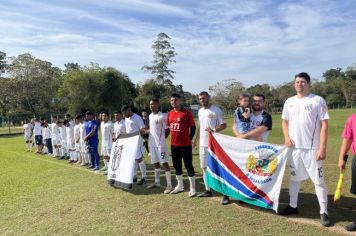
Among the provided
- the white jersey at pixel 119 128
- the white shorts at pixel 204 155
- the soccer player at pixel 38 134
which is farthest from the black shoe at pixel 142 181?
the soccer player at pixel 38 134

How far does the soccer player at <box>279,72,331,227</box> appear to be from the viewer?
19.2 ft

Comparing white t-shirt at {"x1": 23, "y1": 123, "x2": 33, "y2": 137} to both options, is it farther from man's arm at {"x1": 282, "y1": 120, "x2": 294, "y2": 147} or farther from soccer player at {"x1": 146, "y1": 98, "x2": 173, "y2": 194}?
man's arm at {"x1": 282, "y1": 120, "x2": 294, "y2": 147}

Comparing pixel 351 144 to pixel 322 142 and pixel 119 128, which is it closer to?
pixel 322 142

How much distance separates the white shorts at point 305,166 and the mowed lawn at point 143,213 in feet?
2.34

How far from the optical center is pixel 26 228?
6.58 metres

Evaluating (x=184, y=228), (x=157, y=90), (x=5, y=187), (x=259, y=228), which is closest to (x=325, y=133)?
(x=259, y=228)

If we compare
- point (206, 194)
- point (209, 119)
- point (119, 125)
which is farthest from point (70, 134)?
point (209, 119)

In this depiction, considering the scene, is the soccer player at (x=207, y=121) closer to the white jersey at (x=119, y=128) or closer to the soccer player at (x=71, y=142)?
the white jersey at (x=119, y=128)

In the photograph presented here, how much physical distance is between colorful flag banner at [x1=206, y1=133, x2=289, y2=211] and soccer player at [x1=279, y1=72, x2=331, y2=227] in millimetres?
300

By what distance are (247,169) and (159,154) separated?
2760 mm

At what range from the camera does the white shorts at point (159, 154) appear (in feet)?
29.5

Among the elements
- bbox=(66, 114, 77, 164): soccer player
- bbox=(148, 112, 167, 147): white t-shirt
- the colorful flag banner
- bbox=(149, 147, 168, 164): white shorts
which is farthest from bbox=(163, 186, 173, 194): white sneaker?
bbox=(66, 114, 77, 164): soccer player

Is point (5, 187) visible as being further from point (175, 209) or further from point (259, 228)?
point (259, 228)

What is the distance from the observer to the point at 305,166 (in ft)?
19.8
